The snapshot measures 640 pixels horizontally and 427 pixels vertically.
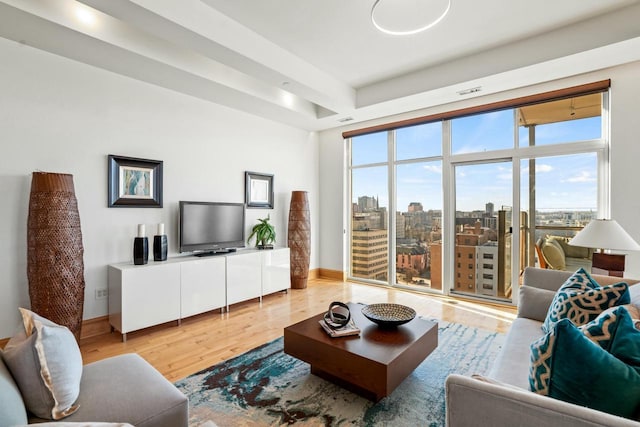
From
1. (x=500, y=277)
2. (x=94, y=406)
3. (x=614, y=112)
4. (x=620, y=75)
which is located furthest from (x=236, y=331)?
Answer: (x=620, y=75)

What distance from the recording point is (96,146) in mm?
3166

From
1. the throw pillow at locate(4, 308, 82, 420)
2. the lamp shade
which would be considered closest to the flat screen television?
the throw pillow at locate(4, 308, 82, 420)

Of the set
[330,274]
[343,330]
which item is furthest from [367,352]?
[330,274]

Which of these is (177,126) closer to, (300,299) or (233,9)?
(233,9)

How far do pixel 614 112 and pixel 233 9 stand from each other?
13.0ft

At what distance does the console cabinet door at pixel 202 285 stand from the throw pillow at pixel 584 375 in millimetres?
3220

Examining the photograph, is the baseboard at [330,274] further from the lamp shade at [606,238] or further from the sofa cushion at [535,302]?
the lamp shade at [606,238]

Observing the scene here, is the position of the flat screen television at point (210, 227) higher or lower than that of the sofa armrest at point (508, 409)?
higher

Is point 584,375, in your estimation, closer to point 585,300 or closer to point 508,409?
point 508,409

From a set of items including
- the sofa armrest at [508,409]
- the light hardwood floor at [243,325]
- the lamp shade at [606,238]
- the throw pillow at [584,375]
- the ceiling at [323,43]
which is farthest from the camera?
the light hardwood floor at [243,325]

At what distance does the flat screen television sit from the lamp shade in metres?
3.67

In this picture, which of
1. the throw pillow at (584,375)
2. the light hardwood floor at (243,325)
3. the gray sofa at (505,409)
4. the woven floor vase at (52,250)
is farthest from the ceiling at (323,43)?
the light hardwood floor at (243,325)

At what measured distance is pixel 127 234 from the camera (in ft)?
11.2

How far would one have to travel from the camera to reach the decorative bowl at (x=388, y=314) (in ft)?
7.28
